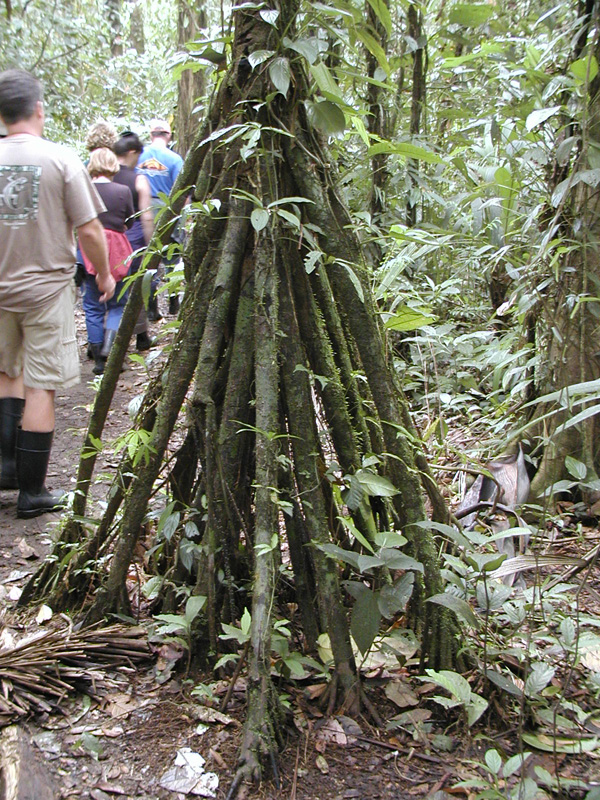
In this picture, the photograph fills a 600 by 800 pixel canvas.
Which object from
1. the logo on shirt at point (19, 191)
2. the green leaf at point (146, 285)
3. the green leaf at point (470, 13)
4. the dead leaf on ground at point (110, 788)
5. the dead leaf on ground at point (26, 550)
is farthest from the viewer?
the green leaf at point (470, 13)

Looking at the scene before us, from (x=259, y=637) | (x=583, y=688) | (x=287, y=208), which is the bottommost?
(x=583, y=688)

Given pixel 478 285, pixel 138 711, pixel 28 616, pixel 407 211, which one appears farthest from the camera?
pixel 478 285

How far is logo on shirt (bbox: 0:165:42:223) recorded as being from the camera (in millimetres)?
3701

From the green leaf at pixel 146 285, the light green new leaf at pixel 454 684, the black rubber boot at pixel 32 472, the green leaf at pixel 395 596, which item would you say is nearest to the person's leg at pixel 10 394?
the black rubber boot at pixel 32 472

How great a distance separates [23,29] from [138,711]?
9.54 metres

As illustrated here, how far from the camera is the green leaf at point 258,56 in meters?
2.07

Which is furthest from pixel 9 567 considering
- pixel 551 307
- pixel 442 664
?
pixel 551 307

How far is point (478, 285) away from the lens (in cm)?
623

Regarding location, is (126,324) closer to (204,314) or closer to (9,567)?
(204,314)

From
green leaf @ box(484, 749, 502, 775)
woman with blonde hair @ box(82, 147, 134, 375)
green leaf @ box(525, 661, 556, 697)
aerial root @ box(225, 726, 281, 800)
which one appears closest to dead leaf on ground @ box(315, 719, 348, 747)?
aerial root @ box(225, 726, 281, 800)

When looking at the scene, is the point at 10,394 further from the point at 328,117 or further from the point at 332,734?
the point at 332,734

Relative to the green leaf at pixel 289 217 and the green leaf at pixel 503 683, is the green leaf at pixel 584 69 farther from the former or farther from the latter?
the green leaf at pixel 503 683

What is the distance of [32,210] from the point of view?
373 centimetres

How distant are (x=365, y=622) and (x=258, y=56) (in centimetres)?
168
